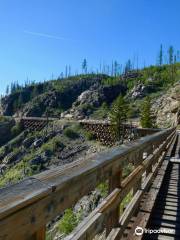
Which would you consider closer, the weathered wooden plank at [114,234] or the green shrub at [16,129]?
the weathered wooden plank at [114,234]

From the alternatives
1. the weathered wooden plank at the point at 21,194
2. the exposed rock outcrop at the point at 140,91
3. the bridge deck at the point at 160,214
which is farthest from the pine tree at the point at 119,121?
the weathered wooden plank at the point at 21,194

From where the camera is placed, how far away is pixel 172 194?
21.7 ft

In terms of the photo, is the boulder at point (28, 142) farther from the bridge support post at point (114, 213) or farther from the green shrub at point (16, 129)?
the bridge support post at point (114, 213)

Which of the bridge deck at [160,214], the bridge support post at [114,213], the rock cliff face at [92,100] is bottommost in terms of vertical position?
the bridge deck at [160,214]

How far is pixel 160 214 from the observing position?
5.29 meters

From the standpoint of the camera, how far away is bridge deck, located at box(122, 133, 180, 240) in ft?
14.3

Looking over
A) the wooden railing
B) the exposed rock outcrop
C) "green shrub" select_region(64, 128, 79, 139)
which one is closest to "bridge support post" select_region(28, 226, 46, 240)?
the wooden railing

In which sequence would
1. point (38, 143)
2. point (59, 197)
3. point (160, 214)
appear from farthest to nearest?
1. point (38, 143)
2. point (160, 214)
3. point (59, 197)

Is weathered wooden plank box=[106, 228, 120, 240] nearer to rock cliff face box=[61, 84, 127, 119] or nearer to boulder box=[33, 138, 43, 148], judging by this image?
boulder box=[33, 138, 43, 148]

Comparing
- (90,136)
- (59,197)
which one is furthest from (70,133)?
(59,197)

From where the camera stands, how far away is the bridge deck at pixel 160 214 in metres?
4.36

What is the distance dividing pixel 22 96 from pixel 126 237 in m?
156

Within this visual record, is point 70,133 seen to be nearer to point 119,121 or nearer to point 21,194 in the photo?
point 119,121

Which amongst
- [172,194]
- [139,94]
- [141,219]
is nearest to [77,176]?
[141,219]
